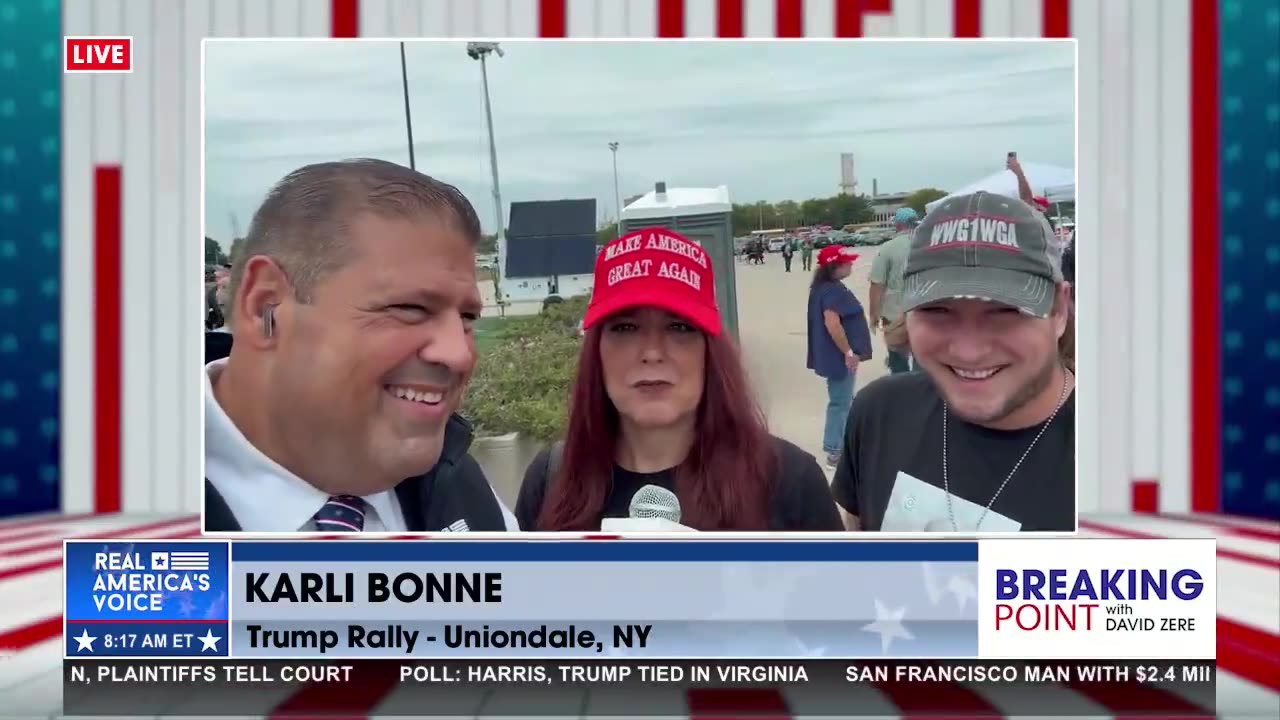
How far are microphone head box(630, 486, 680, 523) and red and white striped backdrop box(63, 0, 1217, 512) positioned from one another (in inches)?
81.9

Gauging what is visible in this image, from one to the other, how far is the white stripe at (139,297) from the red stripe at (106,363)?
0.14 metres

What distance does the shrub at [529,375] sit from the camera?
3.00 metres

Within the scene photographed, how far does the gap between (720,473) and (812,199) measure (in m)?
0.78

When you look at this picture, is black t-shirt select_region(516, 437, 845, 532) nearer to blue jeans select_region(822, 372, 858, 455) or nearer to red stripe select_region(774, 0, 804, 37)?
blue jeans select_region(822, 372, 858, 455)

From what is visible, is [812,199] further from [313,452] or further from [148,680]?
[148,680]

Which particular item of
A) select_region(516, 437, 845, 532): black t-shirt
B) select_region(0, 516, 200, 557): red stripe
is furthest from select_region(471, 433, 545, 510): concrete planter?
select_region(0, 516, 200, 557): red stripe

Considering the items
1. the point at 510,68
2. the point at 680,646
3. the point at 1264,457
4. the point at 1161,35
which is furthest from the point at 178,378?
the point at 1264,457

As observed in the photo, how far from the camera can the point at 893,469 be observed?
311 cm

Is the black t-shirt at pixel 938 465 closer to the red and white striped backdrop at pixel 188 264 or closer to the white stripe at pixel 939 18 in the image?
the red and white striped backdrop at pixel 188 264

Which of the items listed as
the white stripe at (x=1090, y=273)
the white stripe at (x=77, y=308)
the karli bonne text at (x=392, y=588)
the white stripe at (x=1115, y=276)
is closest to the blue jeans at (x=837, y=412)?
the karli bonne text at (x=392, y=588)

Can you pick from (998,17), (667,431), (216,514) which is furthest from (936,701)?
(998,17)

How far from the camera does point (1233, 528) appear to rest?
4.68 m

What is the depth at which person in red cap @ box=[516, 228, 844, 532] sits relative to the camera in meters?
3.00

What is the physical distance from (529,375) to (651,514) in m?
0.50
